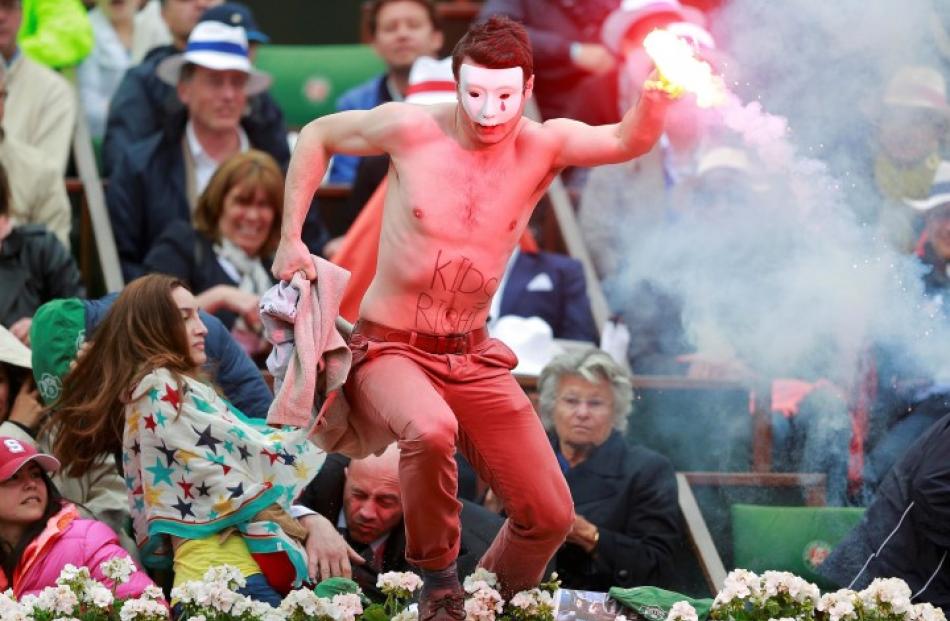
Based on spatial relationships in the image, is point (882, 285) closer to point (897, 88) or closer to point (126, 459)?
point (897, 88)

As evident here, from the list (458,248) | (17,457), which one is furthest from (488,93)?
(17,457)

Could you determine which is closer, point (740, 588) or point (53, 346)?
point (740, 588)

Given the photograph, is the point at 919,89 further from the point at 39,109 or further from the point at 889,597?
the point at 39,109

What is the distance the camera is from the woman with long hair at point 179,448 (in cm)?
527

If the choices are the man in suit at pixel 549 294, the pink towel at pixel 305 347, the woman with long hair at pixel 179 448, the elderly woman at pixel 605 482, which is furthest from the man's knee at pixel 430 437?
the man in suit at pixel 549 294

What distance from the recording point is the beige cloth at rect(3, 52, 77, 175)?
7.59 meters

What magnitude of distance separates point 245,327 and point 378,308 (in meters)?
2.02

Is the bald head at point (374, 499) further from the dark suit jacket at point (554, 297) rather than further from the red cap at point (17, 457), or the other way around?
the dark suit jacket at point (554, 297)

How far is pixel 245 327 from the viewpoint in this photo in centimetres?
672

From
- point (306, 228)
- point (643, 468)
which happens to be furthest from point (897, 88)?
point (306, 228)

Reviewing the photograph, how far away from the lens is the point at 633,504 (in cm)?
595

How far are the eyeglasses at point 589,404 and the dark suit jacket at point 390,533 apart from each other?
58 cm

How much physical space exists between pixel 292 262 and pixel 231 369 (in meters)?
1.27

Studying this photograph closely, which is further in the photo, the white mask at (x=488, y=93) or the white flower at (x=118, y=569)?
the white flower at (x=118, y=569)
